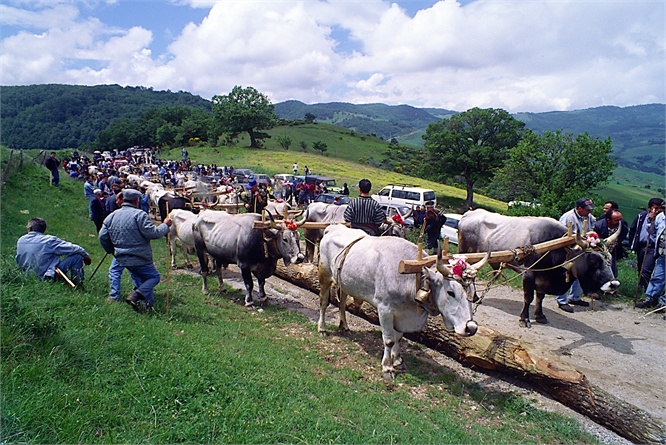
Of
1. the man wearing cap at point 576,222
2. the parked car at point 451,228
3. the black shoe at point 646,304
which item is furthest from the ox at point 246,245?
the parked car at point 451,228

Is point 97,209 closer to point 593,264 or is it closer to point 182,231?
point 182,231

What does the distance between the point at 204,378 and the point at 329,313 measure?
14.7 ft

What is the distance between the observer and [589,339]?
7.86 m

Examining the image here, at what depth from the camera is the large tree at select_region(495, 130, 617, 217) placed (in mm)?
27078

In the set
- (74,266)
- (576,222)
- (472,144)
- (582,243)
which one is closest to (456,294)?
(582,243)

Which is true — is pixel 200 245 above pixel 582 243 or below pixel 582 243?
below

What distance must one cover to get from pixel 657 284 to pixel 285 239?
8507 mm

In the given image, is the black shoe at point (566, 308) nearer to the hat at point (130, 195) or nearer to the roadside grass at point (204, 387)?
the roadside grass at point (204, 387)

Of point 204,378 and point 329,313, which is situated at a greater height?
point 204,378

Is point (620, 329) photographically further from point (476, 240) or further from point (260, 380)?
point (260, 380)

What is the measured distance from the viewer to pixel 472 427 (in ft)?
15.8

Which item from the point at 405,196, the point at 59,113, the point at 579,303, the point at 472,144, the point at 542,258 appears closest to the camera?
the point at 542,258

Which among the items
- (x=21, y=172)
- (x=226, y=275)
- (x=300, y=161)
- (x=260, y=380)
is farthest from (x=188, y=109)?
(x=260, y=380)

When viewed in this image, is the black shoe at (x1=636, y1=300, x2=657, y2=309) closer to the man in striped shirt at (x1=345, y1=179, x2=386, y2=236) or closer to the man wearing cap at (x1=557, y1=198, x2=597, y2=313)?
the man wearing cap at (x1=557, y1=198, x2=597, y2=313)
